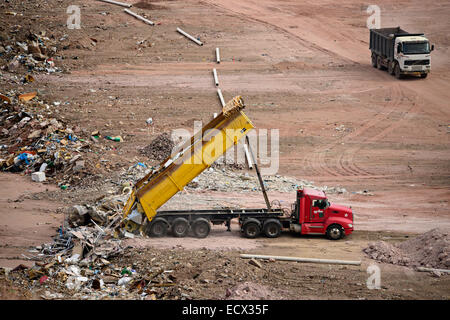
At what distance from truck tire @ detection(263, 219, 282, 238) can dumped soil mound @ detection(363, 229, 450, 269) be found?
2.73m

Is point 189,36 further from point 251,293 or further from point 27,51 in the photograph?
point 251,293

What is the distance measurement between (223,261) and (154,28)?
87.5ft

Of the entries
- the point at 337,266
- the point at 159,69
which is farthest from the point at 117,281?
the point at 159,69

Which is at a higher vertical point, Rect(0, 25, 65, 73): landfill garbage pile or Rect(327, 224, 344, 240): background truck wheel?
Rect(0, 25, 65, 73): landfill garbage pile

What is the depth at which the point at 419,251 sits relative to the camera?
17.4 m

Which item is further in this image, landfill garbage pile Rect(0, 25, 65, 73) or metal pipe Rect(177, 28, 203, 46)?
metal pipe Rect(177, 28, 203, 46)

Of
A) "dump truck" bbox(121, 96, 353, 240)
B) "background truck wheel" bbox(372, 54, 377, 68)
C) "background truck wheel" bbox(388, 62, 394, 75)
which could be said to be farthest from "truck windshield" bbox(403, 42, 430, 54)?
"dump truck" bbox(121, 96, 353, 240)

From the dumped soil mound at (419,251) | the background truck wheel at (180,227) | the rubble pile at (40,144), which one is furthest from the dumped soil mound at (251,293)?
the rubble pile at (40,144)

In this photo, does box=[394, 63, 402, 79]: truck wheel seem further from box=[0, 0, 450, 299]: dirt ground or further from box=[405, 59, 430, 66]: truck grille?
box=[405, 59, 430, 66]: truck grille

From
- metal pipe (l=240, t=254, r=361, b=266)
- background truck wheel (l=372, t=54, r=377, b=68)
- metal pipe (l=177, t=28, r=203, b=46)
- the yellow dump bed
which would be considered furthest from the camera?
metal pipe (l=177, t=28, r=203, b=46)

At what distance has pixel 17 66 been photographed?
34.8 meters

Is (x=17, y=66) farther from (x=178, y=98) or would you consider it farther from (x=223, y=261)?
(x=223, y=261)

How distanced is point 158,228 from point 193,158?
2612mm

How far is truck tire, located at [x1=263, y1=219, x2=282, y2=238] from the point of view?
19.0 meters
